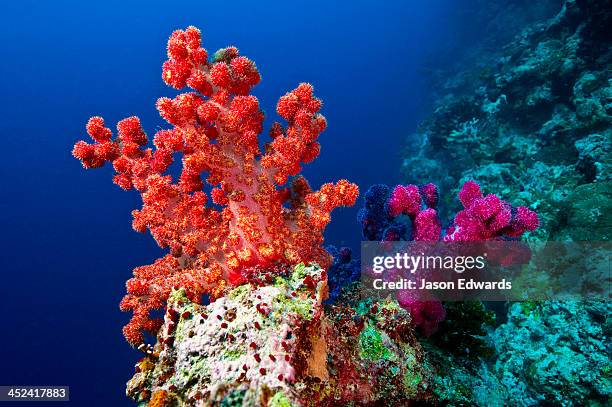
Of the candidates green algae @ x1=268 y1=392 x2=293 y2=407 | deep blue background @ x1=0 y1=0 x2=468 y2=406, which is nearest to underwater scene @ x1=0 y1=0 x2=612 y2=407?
green algae @ x1=268 y1=392 x2=293 y2=407

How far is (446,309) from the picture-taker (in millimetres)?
3600

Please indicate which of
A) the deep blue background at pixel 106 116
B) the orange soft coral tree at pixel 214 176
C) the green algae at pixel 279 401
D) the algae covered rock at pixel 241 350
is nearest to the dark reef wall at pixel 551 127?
the orange soft coral tree at pixel 214 176

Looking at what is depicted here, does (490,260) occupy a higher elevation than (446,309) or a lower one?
higher

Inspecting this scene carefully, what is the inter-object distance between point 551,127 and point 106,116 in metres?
55.5

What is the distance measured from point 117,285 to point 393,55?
213 feet

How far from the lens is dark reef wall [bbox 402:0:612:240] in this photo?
5469 millimetres

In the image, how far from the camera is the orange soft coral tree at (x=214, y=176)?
3066 mm

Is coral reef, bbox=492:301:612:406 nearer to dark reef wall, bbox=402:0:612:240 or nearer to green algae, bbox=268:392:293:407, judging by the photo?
dark reef wall, bbox=402:0:612:240

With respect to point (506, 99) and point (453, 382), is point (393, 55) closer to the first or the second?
point (506, 99)

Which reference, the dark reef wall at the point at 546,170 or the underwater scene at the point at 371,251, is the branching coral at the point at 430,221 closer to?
the underwater scene at the point at 371,251

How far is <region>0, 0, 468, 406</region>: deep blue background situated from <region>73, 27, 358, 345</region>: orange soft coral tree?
83.6 feet

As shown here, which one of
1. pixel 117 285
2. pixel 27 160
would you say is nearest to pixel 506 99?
pixel 117 285

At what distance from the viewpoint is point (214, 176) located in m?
3.15

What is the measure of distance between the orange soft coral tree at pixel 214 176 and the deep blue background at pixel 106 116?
25470 millimetres
